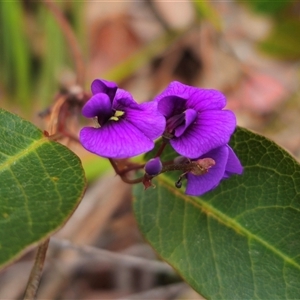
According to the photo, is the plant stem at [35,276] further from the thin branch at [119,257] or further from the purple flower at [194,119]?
the thin branch at [119,257]

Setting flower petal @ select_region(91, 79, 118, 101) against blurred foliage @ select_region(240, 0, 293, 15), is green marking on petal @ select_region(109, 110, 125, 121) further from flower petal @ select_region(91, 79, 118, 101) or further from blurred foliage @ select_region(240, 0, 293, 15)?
blurred foliage @ select_region(240, 0, 293, 15)

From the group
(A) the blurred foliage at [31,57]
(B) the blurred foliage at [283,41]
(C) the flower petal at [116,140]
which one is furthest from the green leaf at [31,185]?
(B) the blurred foliage at [283,41]

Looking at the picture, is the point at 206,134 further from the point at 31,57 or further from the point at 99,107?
the point at 31,57

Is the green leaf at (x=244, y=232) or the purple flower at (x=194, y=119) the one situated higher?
the purple flower at (x=194, y=119)

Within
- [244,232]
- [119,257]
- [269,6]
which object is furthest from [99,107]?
[269,6]

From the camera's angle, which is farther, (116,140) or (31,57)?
(31,57)

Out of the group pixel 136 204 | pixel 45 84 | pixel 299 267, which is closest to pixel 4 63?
pixel 45 84
